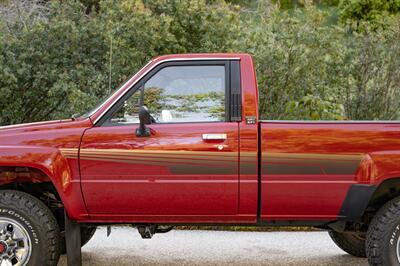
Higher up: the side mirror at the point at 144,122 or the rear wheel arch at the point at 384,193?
the side mirror at the point at 144,122

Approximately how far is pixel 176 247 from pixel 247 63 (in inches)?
99.7

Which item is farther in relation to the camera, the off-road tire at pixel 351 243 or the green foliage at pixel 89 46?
the green foliage at pixel 89 46

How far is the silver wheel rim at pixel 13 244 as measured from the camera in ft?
17.9

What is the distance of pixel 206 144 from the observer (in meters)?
5.34

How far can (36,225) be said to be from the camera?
5430mm

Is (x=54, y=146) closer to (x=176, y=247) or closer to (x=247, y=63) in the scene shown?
(x=247, y=63)

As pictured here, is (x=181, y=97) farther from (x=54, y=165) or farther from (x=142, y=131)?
(x=54, y=165)

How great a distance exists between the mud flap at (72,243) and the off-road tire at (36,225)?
81 millimetres

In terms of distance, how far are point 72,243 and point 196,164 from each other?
1.21 meters

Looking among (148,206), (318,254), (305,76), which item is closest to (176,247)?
(318,254)

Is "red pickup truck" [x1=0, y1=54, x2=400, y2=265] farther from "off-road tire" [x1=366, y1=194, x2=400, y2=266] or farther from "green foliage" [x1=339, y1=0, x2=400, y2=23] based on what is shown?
"green foliage" [x1=339, y1=0, x2=400, y2=23]

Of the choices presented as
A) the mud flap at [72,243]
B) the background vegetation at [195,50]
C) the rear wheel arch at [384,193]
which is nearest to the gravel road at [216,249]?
the mud flap at [72,243]

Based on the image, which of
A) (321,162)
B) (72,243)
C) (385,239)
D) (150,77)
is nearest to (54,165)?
(72,243)

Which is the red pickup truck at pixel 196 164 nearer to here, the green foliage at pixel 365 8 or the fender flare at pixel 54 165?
the fender flare at pixel 54 165
